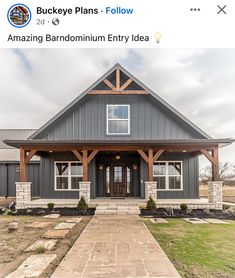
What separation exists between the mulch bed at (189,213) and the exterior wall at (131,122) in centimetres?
366

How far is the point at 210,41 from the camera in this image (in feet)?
12.2

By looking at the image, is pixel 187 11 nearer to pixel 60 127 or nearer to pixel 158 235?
pixel 158 235

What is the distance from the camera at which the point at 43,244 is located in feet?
15.9

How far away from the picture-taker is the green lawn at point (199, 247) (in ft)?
11.9

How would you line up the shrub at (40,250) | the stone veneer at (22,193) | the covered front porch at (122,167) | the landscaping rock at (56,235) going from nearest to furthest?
the shrub at (40,250) < the landscaping rock at (56,235) < the stone veneer at (22,193) < the covered front porch at (122,167)

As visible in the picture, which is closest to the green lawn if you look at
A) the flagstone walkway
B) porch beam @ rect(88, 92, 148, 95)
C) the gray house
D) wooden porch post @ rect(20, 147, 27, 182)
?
the flagstone walkway

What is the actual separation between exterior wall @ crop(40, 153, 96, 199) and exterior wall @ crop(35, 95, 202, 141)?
3.61 ft

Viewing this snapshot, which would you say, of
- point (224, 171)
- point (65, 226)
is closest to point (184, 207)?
point (65, 226)

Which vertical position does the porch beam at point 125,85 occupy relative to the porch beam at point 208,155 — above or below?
above

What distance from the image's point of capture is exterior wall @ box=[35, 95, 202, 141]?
1162cm

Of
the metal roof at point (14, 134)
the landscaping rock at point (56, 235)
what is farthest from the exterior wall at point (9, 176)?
the landscaping rock at point (56, 235)

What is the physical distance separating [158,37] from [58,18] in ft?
5.31

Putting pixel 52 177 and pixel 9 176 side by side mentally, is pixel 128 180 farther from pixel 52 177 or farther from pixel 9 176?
pixel 9 176

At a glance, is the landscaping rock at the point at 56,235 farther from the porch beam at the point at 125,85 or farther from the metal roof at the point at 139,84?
the porch beam at the point at 125,85
